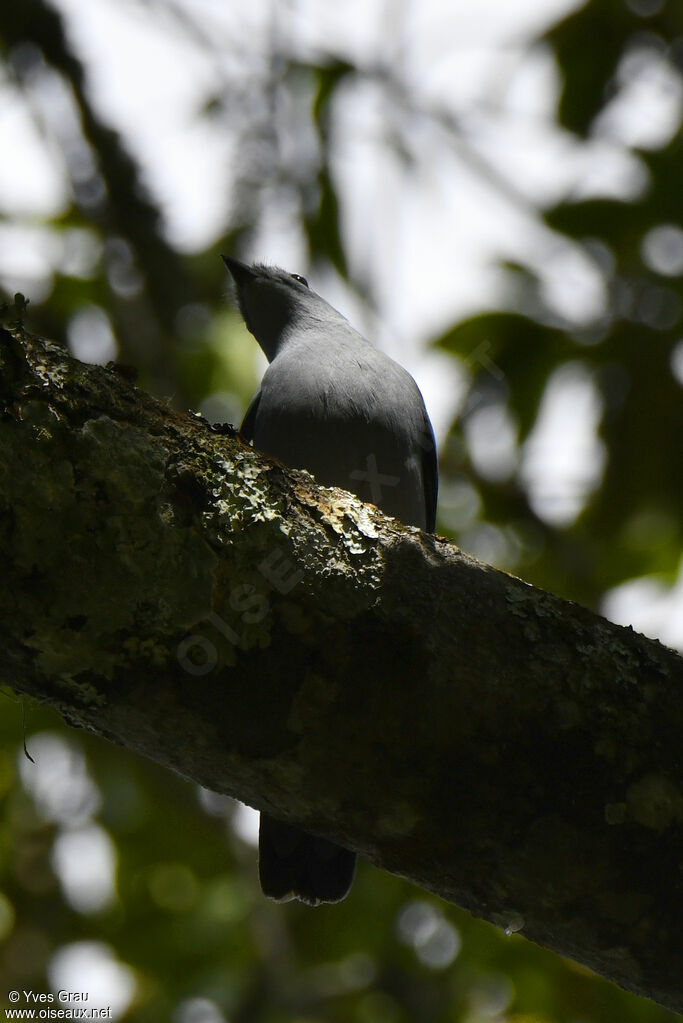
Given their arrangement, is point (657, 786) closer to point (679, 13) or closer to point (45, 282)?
point (679, 13)

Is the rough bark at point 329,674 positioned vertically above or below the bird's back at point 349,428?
below

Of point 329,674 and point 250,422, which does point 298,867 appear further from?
point 250,422

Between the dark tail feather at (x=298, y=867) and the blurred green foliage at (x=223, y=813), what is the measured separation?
1.76m

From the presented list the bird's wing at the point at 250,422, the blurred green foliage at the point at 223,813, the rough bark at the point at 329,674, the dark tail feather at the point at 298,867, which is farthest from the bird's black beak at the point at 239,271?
the rough bark at the point at 329,674

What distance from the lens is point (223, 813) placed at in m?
5.35

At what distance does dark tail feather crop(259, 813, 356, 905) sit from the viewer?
333 cm

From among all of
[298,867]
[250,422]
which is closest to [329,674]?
[298,867]

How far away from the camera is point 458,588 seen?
2.19m

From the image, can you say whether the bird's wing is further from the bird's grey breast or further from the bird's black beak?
the bird's black beak

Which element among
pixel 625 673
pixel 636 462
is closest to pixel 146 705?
pixel 625 673

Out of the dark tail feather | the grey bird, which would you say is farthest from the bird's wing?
the dark tail feather

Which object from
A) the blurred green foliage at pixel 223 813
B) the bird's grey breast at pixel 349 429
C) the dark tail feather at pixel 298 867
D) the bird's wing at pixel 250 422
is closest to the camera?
the dark tail feather at pixel 298 867

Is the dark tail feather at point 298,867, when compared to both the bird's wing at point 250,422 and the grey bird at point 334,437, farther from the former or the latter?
the bird's wing at point 250,422

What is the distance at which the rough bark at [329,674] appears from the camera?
1.88m
